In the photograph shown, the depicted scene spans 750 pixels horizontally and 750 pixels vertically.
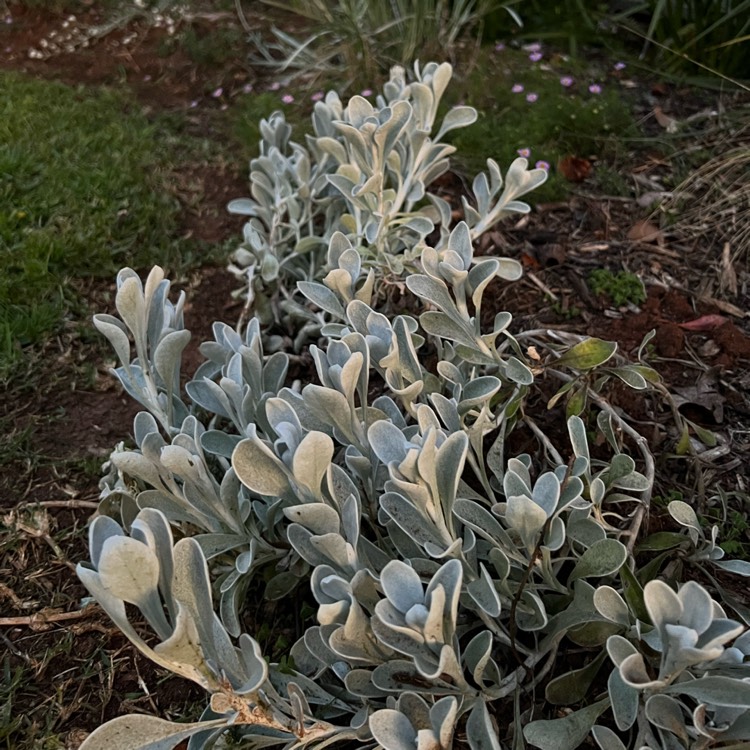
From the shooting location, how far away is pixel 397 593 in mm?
1005

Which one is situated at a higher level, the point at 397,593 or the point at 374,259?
the point at 397,593

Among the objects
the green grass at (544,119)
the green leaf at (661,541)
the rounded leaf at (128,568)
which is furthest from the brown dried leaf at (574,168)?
the rounded leaf at (128,568)

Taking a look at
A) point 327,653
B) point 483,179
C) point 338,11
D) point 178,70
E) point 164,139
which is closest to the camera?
point 327,653

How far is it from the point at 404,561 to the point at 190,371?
1.08 meters

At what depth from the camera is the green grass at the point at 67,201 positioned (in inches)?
96.0

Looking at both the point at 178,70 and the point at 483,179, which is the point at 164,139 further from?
the point at 483,179

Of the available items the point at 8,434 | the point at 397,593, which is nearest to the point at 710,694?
the point at 397,593

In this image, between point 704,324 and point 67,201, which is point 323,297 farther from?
point 67,201

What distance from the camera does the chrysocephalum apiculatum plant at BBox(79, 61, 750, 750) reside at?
97cm

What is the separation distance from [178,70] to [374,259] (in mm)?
2632

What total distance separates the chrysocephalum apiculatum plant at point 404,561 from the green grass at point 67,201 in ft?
3.45

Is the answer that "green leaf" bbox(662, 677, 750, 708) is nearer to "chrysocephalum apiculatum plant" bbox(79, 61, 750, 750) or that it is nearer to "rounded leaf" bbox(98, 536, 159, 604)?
"chrysocephalum apiculatum plant" bbox(79, 61, 750, 750)

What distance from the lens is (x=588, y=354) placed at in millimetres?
1442

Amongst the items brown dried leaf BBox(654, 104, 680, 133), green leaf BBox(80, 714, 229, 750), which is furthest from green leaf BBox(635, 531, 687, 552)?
brown dried leaf BBox(654, 104, 680, 133)
